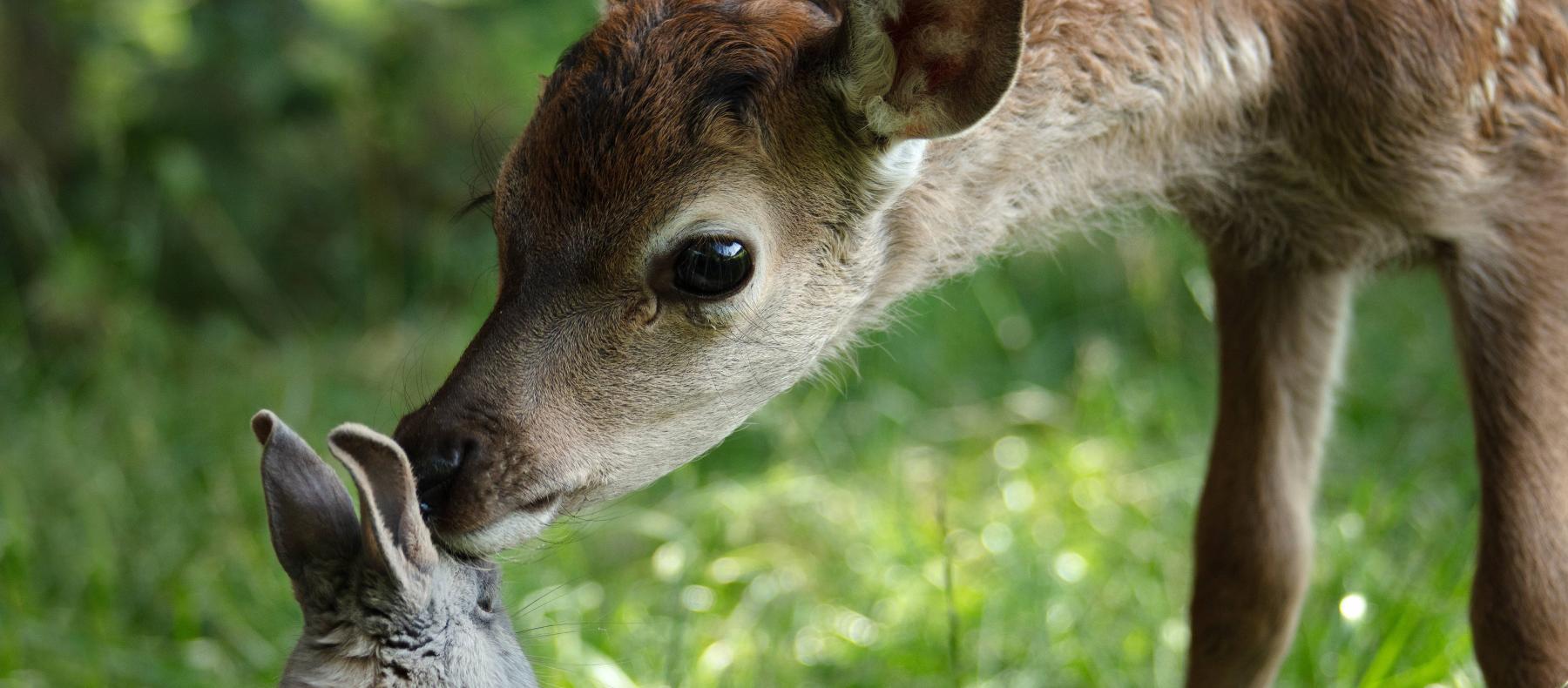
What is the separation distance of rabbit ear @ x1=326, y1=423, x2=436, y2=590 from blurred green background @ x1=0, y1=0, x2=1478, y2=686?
2.53 ft

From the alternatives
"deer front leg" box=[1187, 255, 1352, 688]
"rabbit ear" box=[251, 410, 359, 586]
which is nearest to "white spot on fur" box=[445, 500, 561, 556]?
"rabbit ear" box=[251, 410, 359, 586]

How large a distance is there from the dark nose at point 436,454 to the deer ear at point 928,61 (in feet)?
3.28

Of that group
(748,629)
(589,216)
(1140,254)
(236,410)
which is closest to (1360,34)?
(589,216)

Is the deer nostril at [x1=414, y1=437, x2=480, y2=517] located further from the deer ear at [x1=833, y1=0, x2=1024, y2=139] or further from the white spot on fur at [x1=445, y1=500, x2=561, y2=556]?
the deer ear at [x1=833, y1=0, x2=1024, y2=139]

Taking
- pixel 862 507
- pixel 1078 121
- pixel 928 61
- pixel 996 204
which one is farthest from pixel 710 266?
pixel 862 507

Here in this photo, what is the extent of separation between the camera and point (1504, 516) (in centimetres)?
348

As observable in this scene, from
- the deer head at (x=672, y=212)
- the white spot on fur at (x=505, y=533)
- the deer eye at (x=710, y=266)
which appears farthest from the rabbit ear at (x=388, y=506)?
the deer eye at (x=710, y=266)

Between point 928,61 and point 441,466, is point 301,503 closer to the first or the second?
A: point 441,466

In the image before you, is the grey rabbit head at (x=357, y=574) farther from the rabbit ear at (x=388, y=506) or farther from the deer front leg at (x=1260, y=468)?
the deer front leg at (x=1260, y=468)

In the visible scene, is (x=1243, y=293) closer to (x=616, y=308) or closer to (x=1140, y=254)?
(x=616, y=308)

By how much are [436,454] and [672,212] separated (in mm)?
627

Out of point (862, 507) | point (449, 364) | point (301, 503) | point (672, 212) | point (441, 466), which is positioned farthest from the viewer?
point (449, 364)

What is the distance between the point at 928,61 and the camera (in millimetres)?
3266

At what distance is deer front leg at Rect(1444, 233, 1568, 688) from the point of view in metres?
3.39
